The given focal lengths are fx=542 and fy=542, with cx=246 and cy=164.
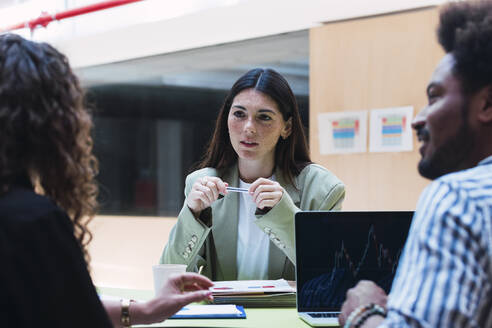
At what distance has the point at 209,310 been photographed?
4.76 ft

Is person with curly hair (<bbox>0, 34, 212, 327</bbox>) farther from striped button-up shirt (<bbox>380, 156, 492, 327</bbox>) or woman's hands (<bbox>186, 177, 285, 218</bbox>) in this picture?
woman's hands (<bbox>186, 177, 285, 218</bbox>)

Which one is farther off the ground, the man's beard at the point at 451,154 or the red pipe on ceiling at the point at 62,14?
the red pipe on ceiling at the point at 62,14

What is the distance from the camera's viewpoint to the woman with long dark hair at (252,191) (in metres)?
1.88

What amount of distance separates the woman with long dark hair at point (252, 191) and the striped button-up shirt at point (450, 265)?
103 centimetres

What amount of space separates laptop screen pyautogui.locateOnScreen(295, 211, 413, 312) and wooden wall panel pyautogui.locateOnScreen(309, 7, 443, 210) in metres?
1.90

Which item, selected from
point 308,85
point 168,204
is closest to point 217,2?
point 308,85

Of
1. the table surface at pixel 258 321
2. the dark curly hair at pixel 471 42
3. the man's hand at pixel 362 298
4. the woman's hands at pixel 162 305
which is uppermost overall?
the dark curly hair at pixel 471 42

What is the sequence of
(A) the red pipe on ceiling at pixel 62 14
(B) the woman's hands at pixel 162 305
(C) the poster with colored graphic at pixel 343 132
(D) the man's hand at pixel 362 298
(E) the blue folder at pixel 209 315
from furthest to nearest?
(A) the red pipe on ceiling at pixel 62 14 < (C) the poster with colored graphic at pixel 343 132 < (E) the blue folder at pixel 209 315 < (B) the woman's hands at pixel 162 305 < (D) the man's hand at pixel 362 298

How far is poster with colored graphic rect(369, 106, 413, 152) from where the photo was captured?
3.34 meters

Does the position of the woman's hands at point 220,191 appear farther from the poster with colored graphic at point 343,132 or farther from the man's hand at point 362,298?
the poster with colored graphic at point 343,132

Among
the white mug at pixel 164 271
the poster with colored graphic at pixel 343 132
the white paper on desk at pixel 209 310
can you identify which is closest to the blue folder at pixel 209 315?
the white paper on desk at pixel 209 310

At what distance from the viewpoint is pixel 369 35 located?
3.49 metres

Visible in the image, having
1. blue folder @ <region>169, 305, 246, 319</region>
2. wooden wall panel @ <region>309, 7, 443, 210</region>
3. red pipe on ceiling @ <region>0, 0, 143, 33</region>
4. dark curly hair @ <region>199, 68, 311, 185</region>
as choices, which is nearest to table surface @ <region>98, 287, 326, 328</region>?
blue folder @ <region>169, 305, 246, 319</region>

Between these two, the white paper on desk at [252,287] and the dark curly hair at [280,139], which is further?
the dark curly hair at [280,139]
